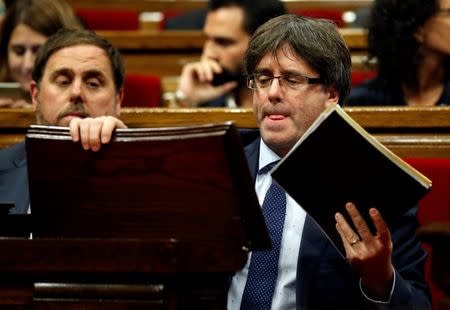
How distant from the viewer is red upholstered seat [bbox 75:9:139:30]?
7.95 ft

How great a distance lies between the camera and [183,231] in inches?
32.4

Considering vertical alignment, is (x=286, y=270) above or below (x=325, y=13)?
above

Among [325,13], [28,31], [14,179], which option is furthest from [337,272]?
[325,13]

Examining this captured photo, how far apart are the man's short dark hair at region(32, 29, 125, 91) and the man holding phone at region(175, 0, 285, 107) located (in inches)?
18.5

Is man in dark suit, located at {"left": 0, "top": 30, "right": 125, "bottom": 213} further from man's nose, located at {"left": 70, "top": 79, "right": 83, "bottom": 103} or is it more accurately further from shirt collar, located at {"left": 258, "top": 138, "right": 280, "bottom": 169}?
shirt collar, located at {"left": 258, "top": 138, "right": 280, "bottom": 169}

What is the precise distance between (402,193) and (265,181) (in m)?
0.26

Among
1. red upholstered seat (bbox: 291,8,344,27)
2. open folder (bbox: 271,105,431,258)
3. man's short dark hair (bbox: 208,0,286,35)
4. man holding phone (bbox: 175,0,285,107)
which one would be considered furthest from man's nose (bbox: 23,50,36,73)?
open folder (bbox: 271,105,431,258)

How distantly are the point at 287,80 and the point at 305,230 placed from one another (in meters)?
0.17

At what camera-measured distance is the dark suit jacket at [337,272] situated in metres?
0.97

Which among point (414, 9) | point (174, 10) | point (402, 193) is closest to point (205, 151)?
point (402, 193)

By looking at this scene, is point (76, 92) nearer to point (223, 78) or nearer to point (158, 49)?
point (223, 78)

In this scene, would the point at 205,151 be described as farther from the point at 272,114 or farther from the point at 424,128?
the point at 424,128

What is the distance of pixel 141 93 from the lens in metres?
1.82

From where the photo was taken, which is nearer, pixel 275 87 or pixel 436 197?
pixel 275 87
